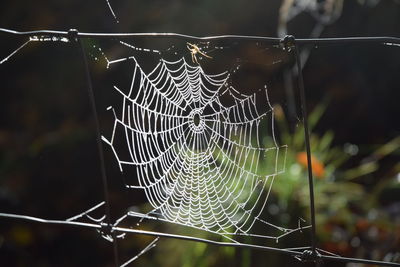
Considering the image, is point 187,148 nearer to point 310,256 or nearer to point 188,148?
point 188,148

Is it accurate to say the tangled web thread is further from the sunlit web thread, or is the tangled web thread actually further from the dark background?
the dark background

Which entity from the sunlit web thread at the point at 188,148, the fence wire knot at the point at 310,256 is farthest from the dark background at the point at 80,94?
the fence wire knot at the point at 310,256

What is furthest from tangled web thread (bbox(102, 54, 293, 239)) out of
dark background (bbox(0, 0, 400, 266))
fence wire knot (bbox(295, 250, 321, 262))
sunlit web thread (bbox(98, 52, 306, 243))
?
dark background (bbox(0, 0, 400, 266))

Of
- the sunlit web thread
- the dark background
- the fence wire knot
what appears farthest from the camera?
the dark background

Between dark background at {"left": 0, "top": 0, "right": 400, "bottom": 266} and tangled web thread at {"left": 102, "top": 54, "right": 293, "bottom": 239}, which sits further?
dark background at {"left": 0, "top": 0, "right": 400, "bottom": 266}

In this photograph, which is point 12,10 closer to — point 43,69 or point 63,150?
point 43,69

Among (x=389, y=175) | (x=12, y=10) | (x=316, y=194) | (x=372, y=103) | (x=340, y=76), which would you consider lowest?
(x=316, y=194)

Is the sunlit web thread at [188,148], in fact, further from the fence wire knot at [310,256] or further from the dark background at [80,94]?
the dark background at [80,94]

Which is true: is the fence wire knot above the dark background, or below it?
below

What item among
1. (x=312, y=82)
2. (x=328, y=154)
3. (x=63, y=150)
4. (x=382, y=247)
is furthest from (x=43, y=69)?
(x=382, y=247)
